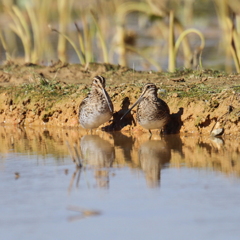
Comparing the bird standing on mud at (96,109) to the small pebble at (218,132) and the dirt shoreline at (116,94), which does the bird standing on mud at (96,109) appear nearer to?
the dirt shoreline at (116,94)

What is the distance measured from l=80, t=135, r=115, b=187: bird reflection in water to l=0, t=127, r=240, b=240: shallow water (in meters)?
0.01

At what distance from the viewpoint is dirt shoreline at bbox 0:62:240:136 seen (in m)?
9.14

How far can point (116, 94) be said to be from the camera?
33.3 feet

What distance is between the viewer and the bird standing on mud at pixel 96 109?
936 cm

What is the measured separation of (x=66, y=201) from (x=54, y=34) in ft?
59.7

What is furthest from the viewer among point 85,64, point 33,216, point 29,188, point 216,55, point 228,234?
point 216,55

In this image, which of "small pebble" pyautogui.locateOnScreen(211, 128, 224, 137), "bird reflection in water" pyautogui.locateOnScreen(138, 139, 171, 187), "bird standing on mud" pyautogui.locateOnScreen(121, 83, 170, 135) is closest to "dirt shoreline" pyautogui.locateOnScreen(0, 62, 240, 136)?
"small pebble" pyautogui.locateOnScreen(211, 128, 224, 137)

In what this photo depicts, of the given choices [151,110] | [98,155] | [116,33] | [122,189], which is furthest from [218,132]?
[116,33]

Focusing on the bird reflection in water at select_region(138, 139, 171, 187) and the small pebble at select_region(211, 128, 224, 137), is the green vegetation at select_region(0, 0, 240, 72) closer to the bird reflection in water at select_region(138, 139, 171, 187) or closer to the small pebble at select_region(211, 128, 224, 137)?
the small pebble at select_region(211, 128, 224, 137)

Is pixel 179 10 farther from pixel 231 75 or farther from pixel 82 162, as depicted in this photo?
pixel 82 162

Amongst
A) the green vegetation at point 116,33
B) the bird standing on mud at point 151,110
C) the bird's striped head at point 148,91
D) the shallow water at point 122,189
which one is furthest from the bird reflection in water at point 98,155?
the green vegetation at point 116,33

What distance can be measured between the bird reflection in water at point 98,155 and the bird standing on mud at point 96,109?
8.2 inches

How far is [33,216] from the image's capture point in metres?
5.55

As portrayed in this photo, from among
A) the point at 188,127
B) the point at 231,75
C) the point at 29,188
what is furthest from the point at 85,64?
the point at 29,188
